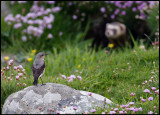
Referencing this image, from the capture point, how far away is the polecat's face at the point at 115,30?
7.08 metres

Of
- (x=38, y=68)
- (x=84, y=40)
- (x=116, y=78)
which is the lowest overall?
(x=84, y=40)

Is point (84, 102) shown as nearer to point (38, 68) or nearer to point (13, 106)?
point (38, 68)

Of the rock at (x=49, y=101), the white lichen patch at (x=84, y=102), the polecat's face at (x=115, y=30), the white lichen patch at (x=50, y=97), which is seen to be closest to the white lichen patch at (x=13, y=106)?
the rock at (x=49, y=101)

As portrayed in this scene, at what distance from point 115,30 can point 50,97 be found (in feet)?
13.5

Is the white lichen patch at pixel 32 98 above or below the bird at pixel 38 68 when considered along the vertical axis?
below

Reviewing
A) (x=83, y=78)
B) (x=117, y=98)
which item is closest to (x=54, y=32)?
(x=83, y=78)

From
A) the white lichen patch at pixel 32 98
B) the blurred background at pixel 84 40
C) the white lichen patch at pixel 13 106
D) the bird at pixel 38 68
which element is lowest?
the blurred background at pixel 84 40

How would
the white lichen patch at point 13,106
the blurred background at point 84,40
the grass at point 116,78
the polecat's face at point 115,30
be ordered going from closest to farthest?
the white lichen patch at point 13,106 → the grass at point 116,78 → the blurred background at point 84,40 → the polecat's face at point 115,30

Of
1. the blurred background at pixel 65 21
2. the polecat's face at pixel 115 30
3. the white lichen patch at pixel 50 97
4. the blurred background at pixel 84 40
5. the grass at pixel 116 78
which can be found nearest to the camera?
the white lichen patch at pixel 50 97

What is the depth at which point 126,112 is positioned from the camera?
9.70 feet

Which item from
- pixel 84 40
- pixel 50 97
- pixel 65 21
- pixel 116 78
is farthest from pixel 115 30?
pixel 50 97

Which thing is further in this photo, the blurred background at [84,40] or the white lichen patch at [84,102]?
the blurred background at [84,40]

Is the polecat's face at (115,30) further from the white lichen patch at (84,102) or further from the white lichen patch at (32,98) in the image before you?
the white lichen patch at (32,98)

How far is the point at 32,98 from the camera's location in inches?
132
